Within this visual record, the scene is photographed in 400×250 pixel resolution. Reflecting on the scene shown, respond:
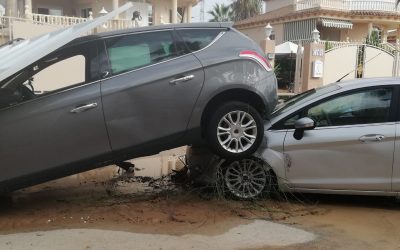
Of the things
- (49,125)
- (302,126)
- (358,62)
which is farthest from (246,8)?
(49,125)

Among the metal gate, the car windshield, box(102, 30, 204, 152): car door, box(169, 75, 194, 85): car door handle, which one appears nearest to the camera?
box(102, 30, 204, 152): car door

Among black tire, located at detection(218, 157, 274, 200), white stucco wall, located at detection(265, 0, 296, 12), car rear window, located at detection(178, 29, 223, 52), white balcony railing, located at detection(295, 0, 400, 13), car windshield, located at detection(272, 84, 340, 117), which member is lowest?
black tire, located at detection(218, 157, 274, 200)

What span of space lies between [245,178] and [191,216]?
81 centimetres

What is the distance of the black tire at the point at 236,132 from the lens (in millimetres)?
5418

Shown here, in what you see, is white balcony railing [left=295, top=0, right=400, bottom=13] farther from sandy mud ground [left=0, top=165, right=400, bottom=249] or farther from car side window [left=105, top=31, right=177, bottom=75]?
car side window [left=105, top=31, right=177, bottom=75]

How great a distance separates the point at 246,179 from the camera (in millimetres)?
5750

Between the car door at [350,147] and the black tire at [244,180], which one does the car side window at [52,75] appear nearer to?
the black tire at [244,180]

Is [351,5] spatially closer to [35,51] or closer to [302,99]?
[302,99]

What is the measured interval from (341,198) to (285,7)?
1282 inches

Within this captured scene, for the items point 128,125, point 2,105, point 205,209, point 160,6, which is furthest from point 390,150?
point 160,6

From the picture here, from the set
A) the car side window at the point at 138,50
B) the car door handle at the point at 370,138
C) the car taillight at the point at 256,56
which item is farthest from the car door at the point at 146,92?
the car door handle at the point at 370,138

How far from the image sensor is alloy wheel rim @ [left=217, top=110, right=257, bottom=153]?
17.9 ft

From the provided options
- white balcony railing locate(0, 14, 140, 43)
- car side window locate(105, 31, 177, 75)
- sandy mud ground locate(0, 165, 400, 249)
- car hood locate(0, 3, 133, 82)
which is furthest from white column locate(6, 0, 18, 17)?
car side window locate(105, 31, 177, 75)

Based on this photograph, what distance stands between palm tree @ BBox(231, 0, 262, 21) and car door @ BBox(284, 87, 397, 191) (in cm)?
5350
